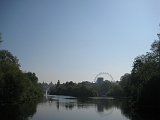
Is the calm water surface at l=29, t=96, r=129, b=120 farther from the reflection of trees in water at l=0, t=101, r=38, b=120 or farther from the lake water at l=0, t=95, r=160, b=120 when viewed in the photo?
the reflection of trees in water at l=0, t=101, r=38, b=120

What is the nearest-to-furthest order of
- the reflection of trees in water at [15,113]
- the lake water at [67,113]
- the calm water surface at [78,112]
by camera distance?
the reflection of trees in water at [15,113], the lake water at [67,113], the calm water surface at [78,112]

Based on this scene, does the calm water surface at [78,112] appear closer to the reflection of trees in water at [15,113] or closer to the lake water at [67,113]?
the lake water at [67,113]

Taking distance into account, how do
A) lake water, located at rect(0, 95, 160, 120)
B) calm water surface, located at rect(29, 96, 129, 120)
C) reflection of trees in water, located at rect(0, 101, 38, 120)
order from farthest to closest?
calm water surface, located at rect(29, 96, 129, 120) → lake water, located at rect(0, 95, 160, 120) → reflection of trees in water, located at rect(0, 101, 38, 120)

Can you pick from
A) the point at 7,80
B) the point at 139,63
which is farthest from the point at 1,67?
the point at 139,63

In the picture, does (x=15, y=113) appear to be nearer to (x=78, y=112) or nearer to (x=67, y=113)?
(x=67, y=113)

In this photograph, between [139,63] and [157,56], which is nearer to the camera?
[157,56]

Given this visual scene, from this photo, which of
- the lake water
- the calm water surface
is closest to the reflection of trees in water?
the lake water

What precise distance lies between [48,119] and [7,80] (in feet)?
107

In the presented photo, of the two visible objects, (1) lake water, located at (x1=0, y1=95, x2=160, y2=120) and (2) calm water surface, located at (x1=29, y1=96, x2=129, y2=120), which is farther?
(2) calm water surface, located at (x1=29, y1=96, x2=129, y2=120)

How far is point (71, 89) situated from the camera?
586ft

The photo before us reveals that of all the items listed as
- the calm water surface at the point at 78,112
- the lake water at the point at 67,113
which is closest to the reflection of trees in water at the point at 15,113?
the lake water at the point at 67,113

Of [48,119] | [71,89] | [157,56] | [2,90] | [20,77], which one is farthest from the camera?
[71,89]

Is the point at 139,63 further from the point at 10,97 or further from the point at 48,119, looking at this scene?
the point at 48,119

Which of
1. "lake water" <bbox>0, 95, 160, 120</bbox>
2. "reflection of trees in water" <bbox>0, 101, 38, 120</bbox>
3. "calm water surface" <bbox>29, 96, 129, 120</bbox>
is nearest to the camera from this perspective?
"reflection of trees in water" <bbox>0, 101, 38, 120</bbox>
